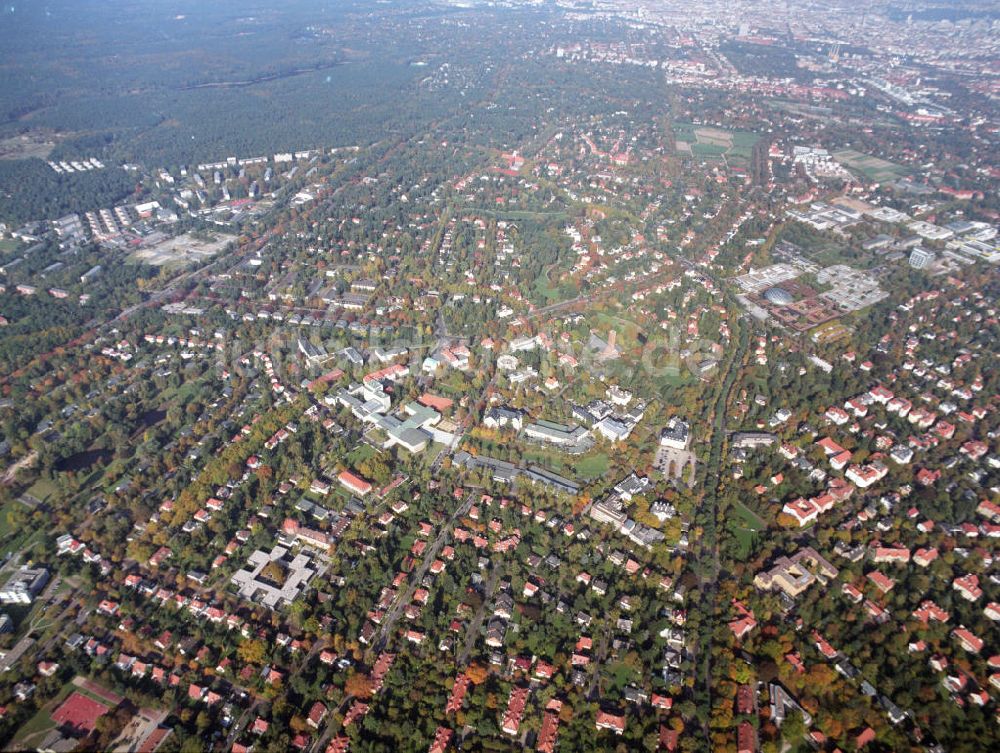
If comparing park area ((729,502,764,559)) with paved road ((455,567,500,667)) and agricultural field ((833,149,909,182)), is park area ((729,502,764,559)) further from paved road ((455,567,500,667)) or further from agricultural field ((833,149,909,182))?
agricultural field ((833,149,909,182))

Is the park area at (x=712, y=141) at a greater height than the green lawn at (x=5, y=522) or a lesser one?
lesser

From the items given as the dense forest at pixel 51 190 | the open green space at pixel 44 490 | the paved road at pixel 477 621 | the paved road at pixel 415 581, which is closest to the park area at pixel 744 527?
the paved road at pixel 477 621

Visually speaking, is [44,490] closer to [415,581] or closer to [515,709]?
[415,581]

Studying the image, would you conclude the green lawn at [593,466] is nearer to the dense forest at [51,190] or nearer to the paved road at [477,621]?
the paved road at [477,621]

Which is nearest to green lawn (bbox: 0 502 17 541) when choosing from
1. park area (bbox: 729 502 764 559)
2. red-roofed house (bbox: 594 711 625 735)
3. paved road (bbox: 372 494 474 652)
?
paved road (bbox: 372 494 474 652)

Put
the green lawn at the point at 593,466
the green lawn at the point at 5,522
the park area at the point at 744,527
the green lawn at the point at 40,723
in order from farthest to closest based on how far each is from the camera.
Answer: the green lawn at the point at 593,466, the green lawn at the point at 5,522, the park area at the point at 744,527, the green lawn at the point at 40,723

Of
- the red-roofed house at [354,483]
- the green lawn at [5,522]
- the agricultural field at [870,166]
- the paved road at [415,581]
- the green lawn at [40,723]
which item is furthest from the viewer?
the agricultural field at [870,166]

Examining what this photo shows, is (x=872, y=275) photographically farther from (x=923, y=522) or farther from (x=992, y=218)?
(x=923, y=522)

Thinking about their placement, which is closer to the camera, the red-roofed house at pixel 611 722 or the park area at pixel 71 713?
the park area at pixel 71 713

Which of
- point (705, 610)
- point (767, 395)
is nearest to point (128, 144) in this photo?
point (767, 395)

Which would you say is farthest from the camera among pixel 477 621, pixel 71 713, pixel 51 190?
pixel 51 190

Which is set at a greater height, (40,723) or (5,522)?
(5,522)

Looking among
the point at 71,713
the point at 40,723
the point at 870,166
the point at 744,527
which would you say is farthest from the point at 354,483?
the point at 870,166
